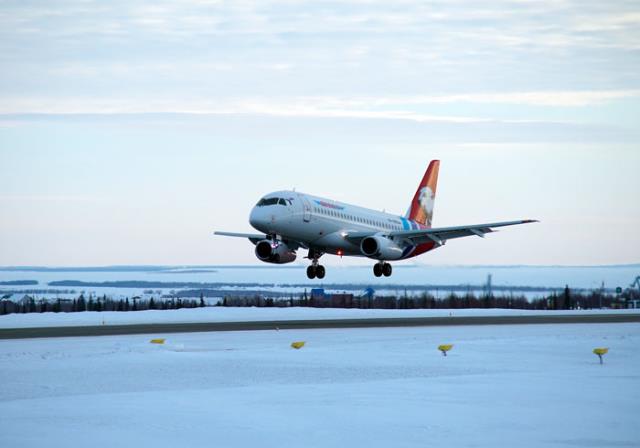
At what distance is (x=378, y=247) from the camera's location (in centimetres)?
6500

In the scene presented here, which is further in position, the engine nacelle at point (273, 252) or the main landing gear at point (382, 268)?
the main landing gear at point (382, 268)

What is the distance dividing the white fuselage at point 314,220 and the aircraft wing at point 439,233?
2.32 ft

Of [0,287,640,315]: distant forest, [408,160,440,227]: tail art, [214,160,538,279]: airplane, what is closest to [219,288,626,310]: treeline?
[0,287,640,315]: distant forest

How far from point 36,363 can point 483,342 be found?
720 inches

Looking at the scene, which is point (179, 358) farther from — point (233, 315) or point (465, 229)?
point (465, 229)

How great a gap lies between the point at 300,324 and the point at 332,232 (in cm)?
924

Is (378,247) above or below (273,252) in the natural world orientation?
above

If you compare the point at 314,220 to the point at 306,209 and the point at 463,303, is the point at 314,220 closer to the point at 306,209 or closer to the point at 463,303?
the point at 306,209

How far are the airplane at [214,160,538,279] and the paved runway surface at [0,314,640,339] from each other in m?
5.38

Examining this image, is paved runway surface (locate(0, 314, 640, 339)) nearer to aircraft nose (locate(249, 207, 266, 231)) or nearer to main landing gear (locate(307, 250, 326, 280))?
aircraft nose (locate(249, 207, 266, 231))

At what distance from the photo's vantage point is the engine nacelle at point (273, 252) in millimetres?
62094

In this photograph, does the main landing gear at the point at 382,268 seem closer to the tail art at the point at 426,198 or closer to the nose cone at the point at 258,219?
the tail art at the point at 426,198

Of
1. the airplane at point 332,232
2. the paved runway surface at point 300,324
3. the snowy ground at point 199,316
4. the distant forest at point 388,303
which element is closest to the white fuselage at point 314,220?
the airplane at point 332,232

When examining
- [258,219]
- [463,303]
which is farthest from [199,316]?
[463,303]
